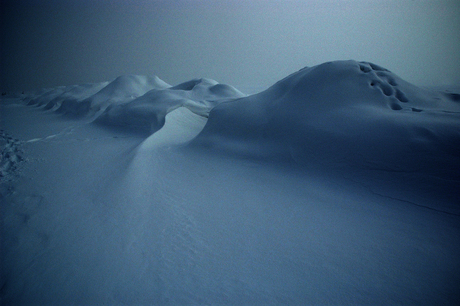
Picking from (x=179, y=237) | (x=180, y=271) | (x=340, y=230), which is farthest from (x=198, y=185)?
(x=340, y=230)

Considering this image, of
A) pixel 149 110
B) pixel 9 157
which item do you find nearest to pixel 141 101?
pixel 149 110

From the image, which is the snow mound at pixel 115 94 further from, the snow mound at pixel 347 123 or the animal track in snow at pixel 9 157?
the snow mound at pixel 347 123

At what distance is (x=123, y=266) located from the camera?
48.6 inches

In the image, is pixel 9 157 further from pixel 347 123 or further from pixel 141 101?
pixel 347 123

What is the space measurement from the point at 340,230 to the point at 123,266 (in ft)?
4.84

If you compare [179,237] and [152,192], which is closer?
[179,237]

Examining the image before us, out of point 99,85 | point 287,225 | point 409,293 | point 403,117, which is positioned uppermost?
point 99,85

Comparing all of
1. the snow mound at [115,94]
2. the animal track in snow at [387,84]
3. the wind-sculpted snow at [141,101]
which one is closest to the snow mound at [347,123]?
the animal track in snow at [387,84]

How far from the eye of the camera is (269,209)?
5.80ft

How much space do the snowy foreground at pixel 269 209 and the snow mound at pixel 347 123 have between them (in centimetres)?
2

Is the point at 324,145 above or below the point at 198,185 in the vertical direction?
above

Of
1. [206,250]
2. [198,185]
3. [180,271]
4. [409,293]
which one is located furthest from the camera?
[198,185]

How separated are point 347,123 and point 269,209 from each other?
1347mm

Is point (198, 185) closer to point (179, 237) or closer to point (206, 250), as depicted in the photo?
point (179, 237)
